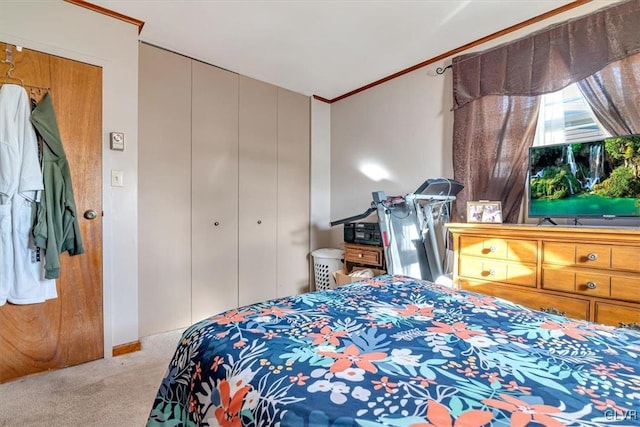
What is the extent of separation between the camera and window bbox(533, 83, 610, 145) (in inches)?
79.6

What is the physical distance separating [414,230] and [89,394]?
92.8 inches

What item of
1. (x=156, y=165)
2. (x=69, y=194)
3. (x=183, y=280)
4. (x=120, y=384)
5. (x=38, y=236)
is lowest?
(x=120, y=384)

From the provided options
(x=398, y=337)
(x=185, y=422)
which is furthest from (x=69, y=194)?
(x=398, y=337)

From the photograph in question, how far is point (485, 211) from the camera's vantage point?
7.12 feet

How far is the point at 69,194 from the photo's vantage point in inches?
78.4

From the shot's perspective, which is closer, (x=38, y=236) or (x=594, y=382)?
(x=594, y=382)

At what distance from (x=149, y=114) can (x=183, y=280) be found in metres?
1.42

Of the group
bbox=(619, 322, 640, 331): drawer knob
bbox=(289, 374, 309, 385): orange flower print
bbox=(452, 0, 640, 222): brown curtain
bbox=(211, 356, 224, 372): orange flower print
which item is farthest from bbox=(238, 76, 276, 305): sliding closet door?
bbox=(619, 322, 640, 331): drawer knob

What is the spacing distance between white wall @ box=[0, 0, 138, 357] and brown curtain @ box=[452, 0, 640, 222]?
2560 millimetres

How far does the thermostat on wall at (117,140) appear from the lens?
220 centimetres

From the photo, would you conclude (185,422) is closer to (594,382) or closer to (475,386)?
(475,386)

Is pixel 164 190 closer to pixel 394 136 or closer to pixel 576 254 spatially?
pixel 394 136

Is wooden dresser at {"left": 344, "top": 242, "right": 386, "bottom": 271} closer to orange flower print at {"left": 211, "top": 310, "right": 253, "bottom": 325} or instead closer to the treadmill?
the treadmill

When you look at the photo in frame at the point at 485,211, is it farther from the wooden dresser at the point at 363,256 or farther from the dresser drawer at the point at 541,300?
the wooden dresser at the point at 363,256
